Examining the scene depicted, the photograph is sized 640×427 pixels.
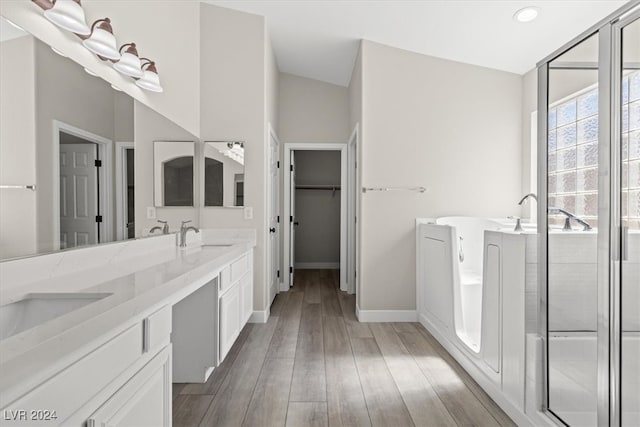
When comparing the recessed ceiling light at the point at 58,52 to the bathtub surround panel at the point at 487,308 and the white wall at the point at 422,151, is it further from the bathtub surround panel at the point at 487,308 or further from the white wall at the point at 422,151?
the white wall at the point at 422,151

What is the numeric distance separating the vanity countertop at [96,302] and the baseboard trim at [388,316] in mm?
1827

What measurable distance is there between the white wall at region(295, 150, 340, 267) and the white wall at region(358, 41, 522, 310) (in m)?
3.36

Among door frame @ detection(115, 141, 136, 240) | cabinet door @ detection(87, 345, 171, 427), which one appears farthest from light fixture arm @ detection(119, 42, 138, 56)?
cabinet door @ detection(87, 345, 171, 427)

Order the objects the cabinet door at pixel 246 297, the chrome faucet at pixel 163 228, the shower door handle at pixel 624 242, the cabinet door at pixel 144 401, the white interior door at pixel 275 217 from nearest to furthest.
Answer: the cabinet door at pixel 144 401, the shower door handle at pixel 624 242, the chrome faucet at pixel 163 228, the cabinet door at pixel 246 297, the white interior door at pixel 275 217

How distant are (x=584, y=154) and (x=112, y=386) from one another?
1937mm

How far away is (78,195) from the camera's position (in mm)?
1657

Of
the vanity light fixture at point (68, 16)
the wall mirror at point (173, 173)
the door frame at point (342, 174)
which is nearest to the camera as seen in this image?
the vanity light fixture at point (68, 16)

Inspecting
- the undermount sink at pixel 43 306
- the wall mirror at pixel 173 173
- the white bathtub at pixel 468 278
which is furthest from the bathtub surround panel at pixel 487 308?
the wall mirror at pixel 173 173

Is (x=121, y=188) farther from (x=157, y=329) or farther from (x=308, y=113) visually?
(x=308, y=113)

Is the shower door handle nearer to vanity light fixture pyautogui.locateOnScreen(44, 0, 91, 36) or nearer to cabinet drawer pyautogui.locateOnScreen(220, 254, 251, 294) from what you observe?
cabinet drawer pyautogui.locateOnScreen(220, 254, 251, 294)

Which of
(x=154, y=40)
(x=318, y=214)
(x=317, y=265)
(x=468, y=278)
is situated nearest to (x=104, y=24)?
(x=154, y=40)

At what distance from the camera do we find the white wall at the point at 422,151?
12.1 ft

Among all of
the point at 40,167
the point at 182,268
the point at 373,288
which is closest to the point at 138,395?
the point at 182,268

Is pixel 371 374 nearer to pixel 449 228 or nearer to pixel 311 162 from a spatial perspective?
pixel 449 228
